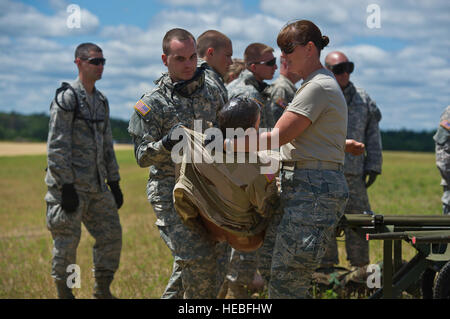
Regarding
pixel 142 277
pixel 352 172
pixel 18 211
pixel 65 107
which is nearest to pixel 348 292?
pixel 352 172

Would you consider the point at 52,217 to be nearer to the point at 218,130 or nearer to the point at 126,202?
the point at 218,130

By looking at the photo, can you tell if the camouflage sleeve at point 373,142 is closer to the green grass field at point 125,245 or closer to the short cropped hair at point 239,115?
the green grass field at point 125,245

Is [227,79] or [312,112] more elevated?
[227,79]

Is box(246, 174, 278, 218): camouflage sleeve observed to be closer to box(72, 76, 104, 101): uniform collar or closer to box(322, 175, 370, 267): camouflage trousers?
box(72, 76, 104, 101): uniform collar

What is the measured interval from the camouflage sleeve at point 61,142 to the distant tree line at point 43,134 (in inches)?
1677

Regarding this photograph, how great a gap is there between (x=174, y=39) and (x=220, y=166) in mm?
1244

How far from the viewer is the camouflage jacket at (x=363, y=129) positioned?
23.8 ft

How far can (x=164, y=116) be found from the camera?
14.9 feet

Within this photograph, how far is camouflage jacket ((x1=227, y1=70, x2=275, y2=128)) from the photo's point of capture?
6.54 m

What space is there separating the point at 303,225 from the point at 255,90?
308cm

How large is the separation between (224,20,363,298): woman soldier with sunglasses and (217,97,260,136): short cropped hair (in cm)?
12

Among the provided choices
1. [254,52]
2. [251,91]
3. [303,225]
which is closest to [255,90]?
[251,91]
